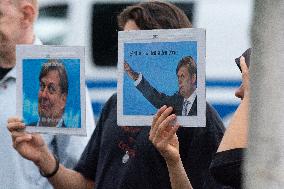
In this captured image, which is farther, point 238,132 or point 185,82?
point 185,82

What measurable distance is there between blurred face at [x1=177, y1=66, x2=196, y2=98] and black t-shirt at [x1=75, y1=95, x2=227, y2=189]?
0.70ft

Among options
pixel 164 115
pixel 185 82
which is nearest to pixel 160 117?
pixel 164 115

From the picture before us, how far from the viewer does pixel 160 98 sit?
2812 millimetres

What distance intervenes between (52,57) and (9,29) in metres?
0.53

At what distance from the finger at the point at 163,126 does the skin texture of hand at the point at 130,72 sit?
0.24m

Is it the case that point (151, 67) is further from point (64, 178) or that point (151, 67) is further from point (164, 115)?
point (64, 178)

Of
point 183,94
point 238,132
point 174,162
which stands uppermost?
point 183,94

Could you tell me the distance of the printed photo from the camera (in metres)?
2.73

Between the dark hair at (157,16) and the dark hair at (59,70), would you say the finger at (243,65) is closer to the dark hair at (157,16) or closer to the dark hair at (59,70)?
the dark hair at (157,16)

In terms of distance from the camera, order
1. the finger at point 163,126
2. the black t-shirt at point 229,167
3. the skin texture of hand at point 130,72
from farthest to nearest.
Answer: the skin texture of hand at point 130,72 < the finger at point 163,126 < the black t-shirt at point 229,167

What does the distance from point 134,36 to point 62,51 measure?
1.35ft

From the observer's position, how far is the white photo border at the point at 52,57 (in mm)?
3168

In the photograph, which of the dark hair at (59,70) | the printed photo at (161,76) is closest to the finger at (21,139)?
the dark hair at (59,70)

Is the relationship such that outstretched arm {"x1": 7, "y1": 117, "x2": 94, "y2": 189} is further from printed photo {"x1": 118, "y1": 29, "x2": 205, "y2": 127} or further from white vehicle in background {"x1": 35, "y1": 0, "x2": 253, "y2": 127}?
white vehicle in background {"x1": 35, "y1": 0, "x2": 253, "y2": 127}
